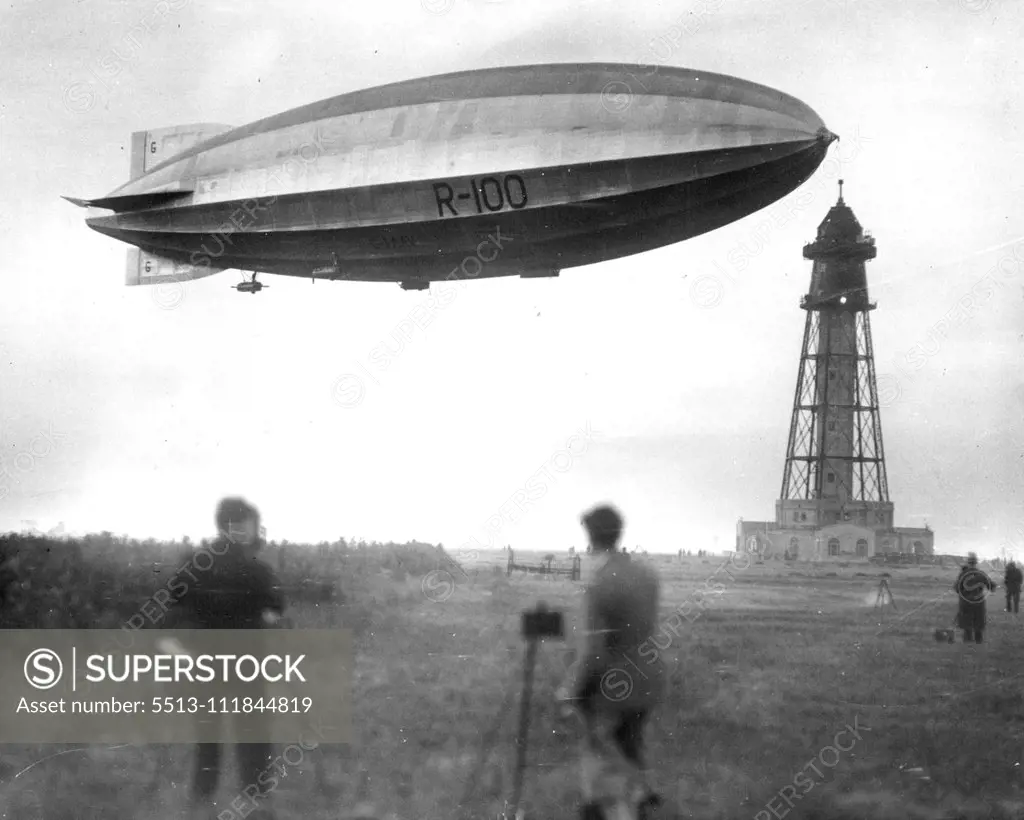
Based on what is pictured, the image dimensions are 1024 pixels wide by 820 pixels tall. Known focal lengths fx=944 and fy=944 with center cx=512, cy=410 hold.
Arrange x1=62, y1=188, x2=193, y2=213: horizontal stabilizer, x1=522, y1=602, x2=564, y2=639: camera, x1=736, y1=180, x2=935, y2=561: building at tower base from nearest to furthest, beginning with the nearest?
x1=522, y1=602, x2=564, y2=639: camera
x1=62, y1=188, x2=193, y2=213: horizontal stabilizer
x1=736, y1=180, x2=935, y2=561: building at tower base

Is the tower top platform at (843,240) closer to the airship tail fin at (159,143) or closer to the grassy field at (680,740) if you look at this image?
the grassy field at (680,740)

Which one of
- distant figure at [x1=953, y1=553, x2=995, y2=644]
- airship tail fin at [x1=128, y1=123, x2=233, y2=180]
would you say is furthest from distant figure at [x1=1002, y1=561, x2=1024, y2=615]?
airship tail fin at [x1=128, y1=123, x2=233, y2=180]

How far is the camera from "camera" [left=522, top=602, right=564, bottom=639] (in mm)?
6809

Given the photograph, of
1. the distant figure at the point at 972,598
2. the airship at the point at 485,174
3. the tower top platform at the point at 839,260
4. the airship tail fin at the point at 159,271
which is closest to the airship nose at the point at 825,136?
the airship at the point at 485,174

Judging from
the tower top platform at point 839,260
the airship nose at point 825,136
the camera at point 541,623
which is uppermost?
the tower top platform at point 839,260

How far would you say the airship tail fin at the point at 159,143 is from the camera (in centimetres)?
1458

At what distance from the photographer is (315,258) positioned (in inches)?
519

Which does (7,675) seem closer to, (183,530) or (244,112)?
(183,530)

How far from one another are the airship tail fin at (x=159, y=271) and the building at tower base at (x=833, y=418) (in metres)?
34.9

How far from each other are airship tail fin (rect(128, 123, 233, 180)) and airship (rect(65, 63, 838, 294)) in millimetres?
966

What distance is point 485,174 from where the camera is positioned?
37.1ft

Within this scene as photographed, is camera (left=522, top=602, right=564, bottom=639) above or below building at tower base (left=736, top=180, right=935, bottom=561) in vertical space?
below

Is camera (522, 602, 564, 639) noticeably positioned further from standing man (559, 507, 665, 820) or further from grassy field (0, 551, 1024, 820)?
grassy field (0, 551, 1024, 820)

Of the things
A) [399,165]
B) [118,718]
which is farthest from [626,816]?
[399,165]
